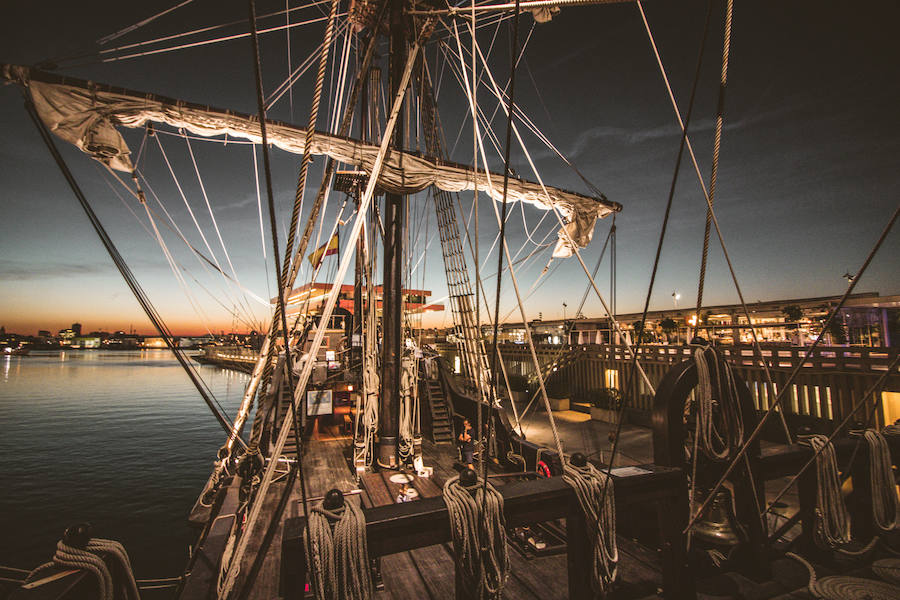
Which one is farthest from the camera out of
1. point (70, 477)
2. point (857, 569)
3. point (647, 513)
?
point (70, 477)

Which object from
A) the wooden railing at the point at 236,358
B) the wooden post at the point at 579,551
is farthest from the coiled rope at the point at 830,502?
the wooden railing at the point at 236,358

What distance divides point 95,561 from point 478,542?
5.17ft

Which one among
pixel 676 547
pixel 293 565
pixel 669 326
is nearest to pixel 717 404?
pixel 676 547

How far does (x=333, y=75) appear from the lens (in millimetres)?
7688

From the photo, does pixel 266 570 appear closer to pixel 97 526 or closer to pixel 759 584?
pixel 759 584

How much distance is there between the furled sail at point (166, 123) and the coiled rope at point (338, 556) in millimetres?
3010

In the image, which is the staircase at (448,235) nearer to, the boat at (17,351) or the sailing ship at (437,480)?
the sailing ship at (437,480)

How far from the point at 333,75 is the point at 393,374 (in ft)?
20.7

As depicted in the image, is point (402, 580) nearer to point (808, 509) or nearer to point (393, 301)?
point (808, 509)

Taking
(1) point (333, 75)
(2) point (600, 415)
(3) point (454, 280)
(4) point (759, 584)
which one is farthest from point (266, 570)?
(2) point (600, 415)

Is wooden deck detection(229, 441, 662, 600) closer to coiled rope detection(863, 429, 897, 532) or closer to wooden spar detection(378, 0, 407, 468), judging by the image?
coiled rope detection(863, 429, 897, 532)

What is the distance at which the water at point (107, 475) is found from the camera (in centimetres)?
763

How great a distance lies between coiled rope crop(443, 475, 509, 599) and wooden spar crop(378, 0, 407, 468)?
457 cm

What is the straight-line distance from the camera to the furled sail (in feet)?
15.7
